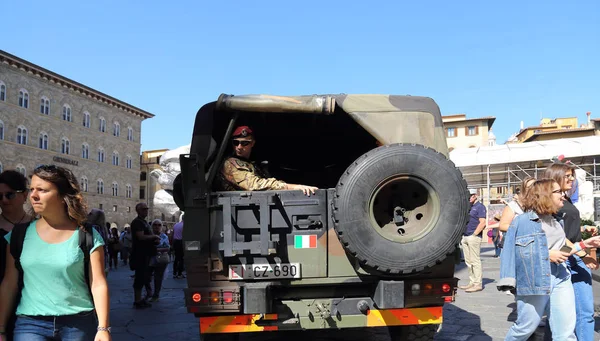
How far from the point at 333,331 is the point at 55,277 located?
3.90 metres

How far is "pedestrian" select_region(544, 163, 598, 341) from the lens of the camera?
435 centimetres

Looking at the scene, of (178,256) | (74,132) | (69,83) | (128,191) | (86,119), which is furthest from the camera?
(128,191)

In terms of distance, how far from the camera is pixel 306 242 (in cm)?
421

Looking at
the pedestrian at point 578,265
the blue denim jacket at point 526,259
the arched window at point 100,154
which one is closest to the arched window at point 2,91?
the arched window at point 100,154

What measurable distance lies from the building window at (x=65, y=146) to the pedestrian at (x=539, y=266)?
59.2 metres

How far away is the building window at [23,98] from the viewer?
5112 cm

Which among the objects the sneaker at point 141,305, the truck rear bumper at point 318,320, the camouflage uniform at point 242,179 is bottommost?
the sneaker at point 141,305

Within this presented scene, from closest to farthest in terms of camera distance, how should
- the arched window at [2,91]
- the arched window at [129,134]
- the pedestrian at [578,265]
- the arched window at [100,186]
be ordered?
the pedestrian at [578,265], the arched window at [2,91], the arched window at [100,186], the arched window at [129,134]

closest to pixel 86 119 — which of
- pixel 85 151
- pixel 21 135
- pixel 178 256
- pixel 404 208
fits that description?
pixel 85 151

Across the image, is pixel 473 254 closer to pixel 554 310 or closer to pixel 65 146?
pixel 554 310

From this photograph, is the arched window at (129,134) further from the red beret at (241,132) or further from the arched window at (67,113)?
the red beret at (241,132)

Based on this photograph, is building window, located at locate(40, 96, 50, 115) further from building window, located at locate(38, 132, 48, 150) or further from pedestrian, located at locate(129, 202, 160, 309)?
pedestrian, located at locate(129, 202, 160, 309)

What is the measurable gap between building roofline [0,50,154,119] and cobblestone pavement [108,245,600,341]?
157ft

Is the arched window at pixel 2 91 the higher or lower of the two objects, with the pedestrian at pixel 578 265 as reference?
higher
